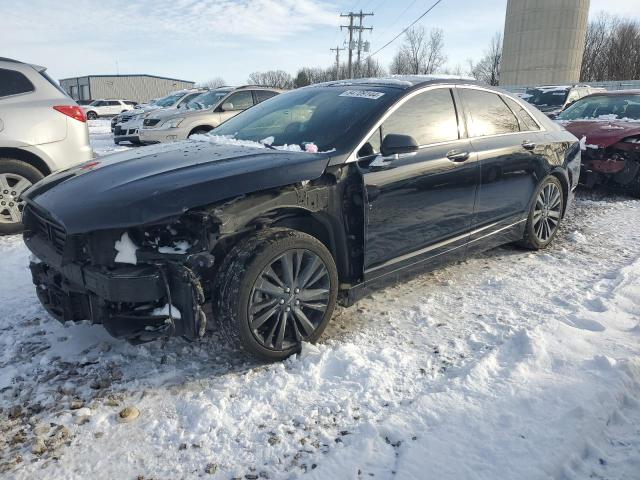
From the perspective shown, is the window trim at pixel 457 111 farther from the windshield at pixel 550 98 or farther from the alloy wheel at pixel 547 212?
the windshield at pixel 550 98

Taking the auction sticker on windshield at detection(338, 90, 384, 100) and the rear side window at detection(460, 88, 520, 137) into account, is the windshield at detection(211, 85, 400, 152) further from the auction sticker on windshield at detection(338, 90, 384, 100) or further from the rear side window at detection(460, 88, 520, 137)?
the rear side window at detection(460, 88, 520, 137)

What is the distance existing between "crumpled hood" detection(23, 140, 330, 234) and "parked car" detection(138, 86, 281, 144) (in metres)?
7.50

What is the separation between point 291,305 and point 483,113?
2.55m

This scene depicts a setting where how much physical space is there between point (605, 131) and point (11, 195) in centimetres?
789

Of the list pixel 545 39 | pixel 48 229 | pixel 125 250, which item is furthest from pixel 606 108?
pixel 545 39

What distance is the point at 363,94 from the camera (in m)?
3.71

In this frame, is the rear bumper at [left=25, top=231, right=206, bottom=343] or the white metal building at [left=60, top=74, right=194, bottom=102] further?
the white metal building at [left=60, top=74, right=194, bottom=102]

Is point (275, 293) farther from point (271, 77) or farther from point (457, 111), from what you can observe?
point (271, 77)

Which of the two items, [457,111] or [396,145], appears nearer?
[396,145]

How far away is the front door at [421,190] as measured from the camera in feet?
10.7

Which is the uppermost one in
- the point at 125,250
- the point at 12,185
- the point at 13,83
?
the point at 13,83

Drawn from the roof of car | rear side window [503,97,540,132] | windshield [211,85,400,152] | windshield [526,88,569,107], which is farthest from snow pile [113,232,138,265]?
windshield [526,88,569,107]

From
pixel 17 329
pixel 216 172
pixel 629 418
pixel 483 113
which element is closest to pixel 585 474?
pixel 629 418

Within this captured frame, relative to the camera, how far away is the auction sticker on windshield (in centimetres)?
361
